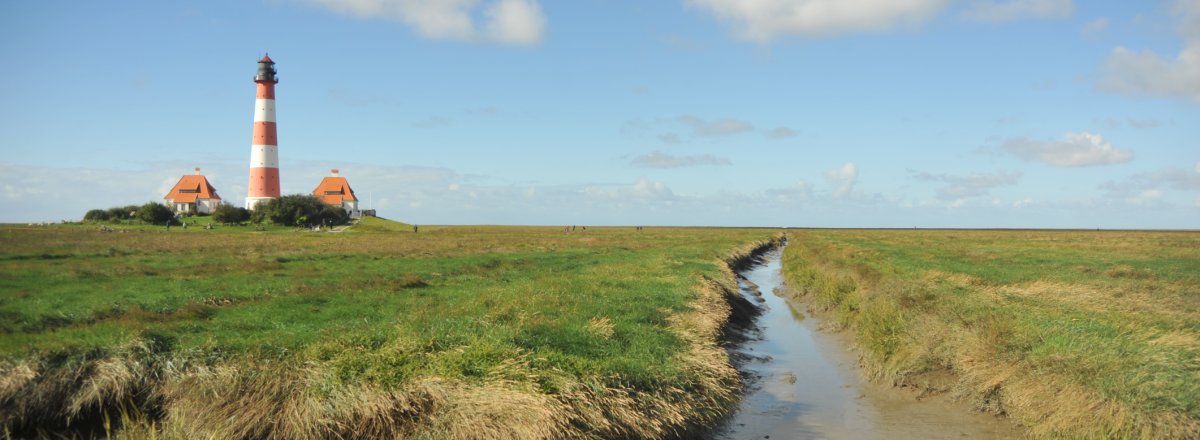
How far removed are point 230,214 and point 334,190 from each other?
2672cm

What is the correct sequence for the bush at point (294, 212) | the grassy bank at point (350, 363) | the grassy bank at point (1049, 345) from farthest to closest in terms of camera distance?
the bush at point (294, 212)
the grassy bank at point (1049, 345)
the grassy bank at point (350, 363)

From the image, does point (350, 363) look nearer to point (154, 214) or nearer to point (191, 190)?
point (154, 214)

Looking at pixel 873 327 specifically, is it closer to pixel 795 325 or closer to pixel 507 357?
pixel 795 325

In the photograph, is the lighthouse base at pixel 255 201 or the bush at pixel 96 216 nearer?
the bush at pixel 96 216

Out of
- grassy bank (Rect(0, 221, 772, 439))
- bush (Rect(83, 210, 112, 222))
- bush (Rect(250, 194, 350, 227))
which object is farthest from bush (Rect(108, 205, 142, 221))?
grassy bank (Rect(0, 221, 772, 439))

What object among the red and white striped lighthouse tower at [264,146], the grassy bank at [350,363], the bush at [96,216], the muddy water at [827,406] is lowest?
the muddy water at [827,406]

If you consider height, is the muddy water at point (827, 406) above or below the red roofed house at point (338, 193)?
below

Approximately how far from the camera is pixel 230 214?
78062mm

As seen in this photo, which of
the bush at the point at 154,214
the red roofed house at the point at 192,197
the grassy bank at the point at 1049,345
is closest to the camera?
the grassy bank at the point at 1049,345

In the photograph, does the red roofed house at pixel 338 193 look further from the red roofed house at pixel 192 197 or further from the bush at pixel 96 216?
the bush at pixel 96 216

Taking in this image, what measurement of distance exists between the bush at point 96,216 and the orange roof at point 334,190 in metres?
28.4

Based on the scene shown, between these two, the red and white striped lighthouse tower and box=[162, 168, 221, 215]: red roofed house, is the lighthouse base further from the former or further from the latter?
box=[162, 168, 221, 215]: red roofed house

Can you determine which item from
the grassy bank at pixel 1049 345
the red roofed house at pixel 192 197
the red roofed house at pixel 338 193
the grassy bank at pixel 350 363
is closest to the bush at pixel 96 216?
the red roofed house at pixel 192 197

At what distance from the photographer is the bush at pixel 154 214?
2962 inches
